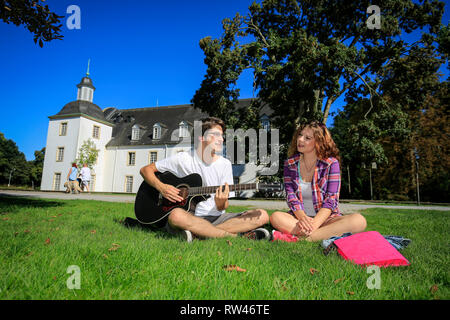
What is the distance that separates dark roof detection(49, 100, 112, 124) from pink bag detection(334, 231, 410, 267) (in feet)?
121

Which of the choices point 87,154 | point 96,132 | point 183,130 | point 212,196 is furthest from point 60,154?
point 212,196

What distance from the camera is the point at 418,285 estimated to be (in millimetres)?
1872

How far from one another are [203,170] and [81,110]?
35.8 m

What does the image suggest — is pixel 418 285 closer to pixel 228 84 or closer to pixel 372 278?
pixel 372 278

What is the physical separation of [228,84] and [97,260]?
14784 millimetres

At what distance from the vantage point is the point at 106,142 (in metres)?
35.5

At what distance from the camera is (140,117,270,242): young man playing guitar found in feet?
11.1

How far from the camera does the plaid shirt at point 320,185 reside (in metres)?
3.42

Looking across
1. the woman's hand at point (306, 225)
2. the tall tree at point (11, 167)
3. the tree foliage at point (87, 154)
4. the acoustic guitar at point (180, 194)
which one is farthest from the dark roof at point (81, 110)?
the tall tree at point (11, 167)

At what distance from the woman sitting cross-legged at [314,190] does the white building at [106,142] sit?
28.1 metres

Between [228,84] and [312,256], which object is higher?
[228,84]

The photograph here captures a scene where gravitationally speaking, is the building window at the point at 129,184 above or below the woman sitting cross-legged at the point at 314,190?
above

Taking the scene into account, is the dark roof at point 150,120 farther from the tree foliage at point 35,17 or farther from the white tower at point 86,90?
the tree foliage at point 35,17
